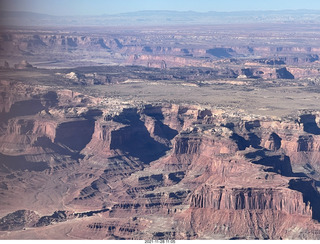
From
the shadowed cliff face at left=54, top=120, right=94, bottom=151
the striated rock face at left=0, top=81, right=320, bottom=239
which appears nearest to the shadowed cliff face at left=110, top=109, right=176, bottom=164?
the striated rock face at left=0, top=81, right=320, bottom=239

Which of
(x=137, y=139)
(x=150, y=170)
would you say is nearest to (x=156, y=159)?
(x=137, y=139)

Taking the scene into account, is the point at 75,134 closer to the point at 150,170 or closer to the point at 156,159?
the point at 156,159

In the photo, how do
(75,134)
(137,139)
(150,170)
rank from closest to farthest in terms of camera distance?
1. (150,170)
2. (137,139)
3. (75,134)

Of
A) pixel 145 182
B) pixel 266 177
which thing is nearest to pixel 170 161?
pixel 145 182

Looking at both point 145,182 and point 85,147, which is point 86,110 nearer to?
point 85,147

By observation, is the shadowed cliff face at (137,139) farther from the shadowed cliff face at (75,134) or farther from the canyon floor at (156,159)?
the shadowed cliff face at (75,134)

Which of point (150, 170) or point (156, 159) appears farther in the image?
point (156, 159)

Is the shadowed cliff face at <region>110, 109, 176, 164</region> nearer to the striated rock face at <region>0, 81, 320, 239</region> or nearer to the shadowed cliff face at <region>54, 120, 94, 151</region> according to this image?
the striated rock face at <region>0, 81, 320, 239</region>
